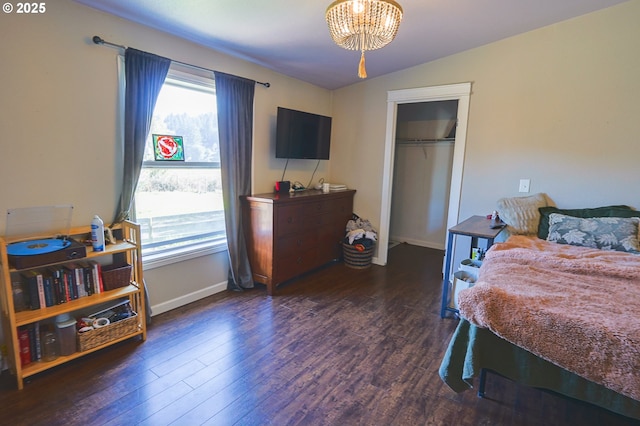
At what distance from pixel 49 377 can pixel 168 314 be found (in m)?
0.87

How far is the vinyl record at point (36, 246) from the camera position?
179 cm

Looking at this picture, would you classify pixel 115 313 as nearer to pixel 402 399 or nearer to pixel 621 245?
pixel 402 399

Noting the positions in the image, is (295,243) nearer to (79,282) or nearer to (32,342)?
(79,282)

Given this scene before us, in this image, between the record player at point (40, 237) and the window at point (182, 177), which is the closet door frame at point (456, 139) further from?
the record player at point (40, 237)

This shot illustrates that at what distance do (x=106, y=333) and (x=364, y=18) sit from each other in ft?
7.93

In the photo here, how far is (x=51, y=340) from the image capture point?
1.96 metres

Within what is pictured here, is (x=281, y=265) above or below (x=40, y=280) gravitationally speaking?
below

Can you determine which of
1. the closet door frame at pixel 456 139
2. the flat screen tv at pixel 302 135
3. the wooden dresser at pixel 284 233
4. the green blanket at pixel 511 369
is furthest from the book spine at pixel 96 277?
the closet door frame at pixel 456 139

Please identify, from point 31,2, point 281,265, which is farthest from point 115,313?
point 31,2

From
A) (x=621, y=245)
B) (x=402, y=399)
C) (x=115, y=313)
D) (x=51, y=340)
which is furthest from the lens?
(x=621, y=245)

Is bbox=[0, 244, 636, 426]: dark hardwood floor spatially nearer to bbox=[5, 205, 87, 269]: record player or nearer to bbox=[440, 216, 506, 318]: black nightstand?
bbox=[440, 216, 506, 318]: black nightstand

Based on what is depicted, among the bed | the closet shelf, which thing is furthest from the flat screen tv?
the bed

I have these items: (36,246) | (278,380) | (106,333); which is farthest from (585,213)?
(36,246)

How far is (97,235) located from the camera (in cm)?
207
